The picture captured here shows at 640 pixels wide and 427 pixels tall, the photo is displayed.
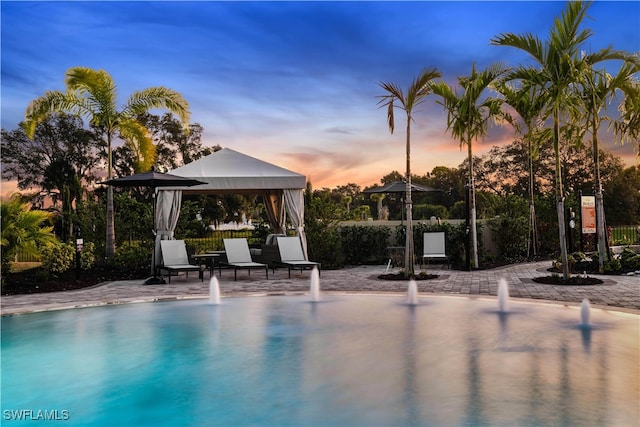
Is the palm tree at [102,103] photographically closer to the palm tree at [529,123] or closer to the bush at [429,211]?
the palm tree at [529,123]

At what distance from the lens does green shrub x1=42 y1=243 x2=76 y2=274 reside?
39.4 feet

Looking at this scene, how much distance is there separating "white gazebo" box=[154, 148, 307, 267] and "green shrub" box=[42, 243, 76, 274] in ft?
6.40

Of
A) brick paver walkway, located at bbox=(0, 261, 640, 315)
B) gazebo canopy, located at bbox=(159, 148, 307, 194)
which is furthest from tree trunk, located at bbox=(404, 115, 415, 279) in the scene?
gazebo canopy, located at bbox=(159, 148, 307, 194)

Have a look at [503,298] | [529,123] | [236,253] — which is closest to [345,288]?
[503,298]

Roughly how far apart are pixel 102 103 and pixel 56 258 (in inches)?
225

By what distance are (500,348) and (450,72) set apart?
14615mm

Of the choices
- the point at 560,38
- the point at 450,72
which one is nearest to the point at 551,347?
the point at 560,38

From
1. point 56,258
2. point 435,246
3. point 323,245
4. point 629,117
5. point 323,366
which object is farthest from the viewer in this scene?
point 323,245

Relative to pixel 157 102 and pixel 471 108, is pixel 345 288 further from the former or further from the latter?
pixel 157 102

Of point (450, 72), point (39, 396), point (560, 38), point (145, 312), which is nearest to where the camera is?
point (39, 396)

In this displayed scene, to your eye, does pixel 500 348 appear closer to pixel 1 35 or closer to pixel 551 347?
pixel 551 347

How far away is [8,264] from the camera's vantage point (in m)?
11.1

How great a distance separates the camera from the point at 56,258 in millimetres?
12047

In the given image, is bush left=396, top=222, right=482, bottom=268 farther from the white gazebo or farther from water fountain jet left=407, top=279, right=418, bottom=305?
water fountain jet left=407, top=279, right=418, bottom=305
